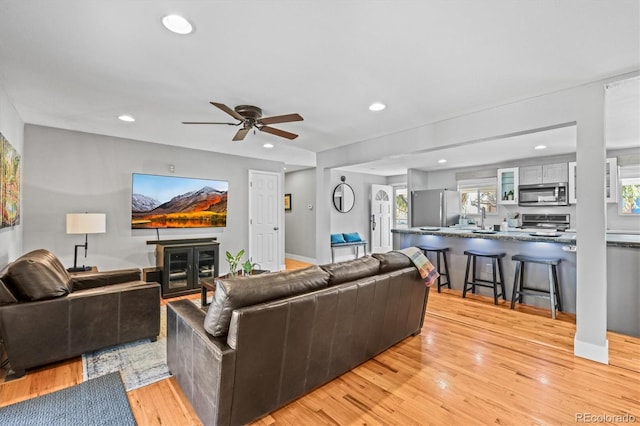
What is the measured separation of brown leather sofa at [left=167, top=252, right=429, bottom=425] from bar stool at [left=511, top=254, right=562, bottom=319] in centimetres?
228

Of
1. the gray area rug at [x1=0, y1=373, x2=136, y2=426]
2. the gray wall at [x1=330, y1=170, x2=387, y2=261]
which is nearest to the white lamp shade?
the gray area rug at [x1=0, y1=373, x2=136, y2=426]

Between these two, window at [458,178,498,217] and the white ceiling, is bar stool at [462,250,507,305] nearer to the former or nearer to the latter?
the white ceiling

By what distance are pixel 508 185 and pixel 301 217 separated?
15.5 feet

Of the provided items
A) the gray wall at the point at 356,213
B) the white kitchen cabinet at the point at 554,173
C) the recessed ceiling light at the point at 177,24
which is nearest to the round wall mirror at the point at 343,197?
the gray wall at the point at 356,213

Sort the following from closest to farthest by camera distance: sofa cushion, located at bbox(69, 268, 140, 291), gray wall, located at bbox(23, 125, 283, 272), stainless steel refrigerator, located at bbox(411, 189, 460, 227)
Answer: sofa cushion, located at bbox(69, 268, 140, 291)
gray wall, located at bbox(23, 125, 283, 272)
stainless steel refrigerator, located at bbox(411, 189, 460, 227)

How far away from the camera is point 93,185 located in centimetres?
429

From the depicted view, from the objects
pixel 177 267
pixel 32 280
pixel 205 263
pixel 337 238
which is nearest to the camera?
pixel 32 280

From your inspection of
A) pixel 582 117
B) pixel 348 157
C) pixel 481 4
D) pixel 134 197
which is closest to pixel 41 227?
pixel 134 197

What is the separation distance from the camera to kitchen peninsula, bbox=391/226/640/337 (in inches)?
119

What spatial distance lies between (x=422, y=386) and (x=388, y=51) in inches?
94.8

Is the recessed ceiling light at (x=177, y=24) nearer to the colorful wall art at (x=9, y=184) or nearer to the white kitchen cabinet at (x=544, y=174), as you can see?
the colorful wall art at (x=9, y=184)

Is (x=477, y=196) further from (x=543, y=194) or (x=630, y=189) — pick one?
(x=630, y=189)

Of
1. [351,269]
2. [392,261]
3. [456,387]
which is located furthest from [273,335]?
[456,387]

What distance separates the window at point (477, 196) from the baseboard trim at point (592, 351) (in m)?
4.53
